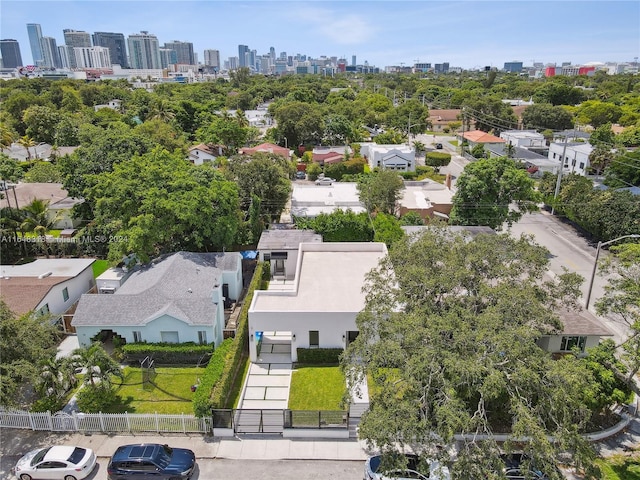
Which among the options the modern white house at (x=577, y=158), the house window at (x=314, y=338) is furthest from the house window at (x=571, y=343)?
the modern white house at (x=577, y=158)

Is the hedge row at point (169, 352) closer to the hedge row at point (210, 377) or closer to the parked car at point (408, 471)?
the hedge row at point (210, 377)

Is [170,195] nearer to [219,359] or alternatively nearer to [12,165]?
[219,359]

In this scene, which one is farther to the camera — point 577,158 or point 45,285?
point 577,158

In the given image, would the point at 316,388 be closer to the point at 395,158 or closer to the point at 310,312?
the point at 310,312

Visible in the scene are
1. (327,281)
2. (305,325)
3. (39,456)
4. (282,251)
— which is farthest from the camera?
(282,251)

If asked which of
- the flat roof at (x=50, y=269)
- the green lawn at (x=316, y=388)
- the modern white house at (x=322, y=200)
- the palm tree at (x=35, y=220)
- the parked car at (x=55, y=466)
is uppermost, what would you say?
the palm tree at (x=35, y=220)

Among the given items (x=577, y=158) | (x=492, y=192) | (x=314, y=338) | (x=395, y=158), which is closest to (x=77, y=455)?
(x=314, y=338)

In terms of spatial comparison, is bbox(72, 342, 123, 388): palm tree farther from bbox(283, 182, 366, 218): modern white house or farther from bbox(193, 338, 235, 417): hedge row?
bbox(283, 182, 366, 218): modern white house

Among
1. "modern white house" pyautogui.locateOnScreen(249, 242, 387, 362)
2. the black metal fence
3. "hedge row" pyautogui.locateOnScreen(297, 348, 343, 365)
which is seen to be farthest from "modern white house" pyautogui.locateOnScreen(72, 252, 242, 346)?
the black metal fence
